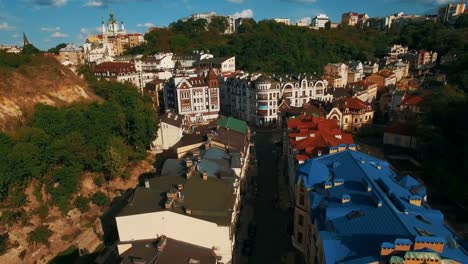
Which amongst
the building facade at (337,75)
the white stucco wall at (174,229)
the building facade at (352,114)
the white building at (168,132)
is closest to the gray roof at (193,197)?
the white stucco wall at (174,229)

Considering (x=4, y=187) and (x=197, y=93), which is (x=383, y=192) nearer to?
(x=4, y=187)

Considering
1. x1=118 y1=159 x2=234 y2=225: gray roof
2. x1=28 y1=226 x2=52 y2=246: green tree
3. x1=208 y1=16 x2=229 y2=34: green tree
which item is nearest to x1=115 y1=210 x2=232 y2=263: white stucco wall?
x1=118 y1=159 x2=234 y2=225: gray roof

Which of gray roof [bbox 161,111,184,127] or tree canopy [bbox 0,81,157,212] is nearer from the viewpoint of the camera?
tree canopy [bbox 0,81,157,212]

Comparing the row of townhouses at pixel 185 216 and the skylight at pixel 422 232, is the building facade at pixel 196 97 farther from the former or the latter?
the skylight at pixel 422 232

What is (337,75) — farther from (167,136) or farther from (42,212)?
(42,212)

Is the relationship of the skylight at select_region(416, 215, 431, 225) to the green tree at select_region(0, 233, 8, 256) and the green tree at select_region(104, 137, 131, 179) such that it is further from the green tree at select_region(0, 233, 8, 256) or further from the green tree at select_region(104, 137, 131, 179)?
the green tree at select_region(0, 233, 8, 256)

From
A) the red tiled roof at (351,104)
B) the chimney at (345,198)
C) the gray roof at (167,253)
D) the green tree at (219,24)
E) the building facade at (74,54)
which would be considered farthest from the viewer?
the green tree at (219,24)

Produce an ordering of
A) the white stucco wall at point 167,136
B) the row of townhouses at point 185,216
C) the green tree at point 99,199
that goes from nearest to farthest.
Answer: the row of townhouses at point 185,216 → the green tree at point 99,199 → the white stucco wall at point 167,136
